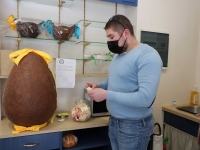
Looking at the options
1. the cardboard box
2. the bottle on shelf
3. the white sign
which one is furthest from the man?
the bottle on shelf

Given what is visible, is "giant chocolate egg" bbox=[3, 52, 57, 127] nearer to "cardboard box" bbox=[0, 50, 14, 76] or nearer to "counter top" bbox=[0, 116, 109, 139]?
"counter top" bbox=[0, 116, 109, 139]

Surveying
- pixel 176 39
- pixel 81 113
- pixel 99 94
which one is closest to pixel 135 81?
pixel 99 94

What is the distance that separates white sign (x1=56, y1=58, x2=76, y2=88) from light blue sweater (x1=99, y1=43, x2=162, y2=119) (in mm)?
460

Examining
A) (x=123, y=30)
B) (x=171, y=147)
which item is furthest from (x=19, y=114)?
(x=171, y=147)

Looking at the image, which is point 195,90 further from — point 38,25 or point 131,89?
point 38,25

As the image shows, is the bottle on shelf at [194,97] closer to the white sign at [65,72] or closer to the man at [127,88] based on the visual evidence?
the man at [127,88]

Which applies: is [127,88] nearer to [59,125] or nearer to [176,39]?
[59,125]

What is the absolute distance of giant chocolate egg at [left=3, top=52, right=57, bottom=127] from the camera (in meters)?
1.20

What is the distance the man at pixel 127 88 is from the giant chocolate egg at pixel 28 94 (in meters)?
0.36

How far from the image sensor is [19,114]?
1196 millimetres

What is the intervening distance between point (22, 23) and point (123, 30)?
0.81 metres

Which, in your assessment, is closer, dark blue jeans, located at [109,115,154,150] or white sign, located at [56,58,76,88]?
dark blue jeans, located at [109,115,154,150]

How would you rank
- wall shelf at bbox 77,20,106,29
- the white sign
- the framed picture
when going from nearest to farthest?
the white sign, wall shelf at bbox 77,20,106,29, the framed picture

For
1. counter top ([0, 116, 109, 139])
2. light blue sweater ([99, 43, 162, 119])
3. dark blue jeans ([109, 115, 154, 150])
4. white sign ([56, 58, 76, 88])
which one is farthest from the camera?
white sign ([56, 58, 76, 88])
